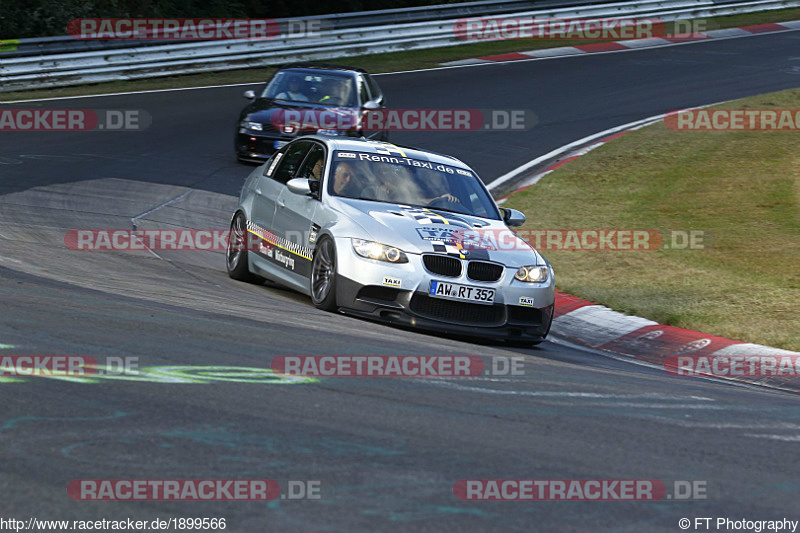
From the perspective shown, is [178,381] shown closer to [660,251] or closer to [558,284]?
[558,284]

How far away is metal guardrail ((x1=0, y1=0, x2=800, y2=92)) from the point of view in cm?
2348

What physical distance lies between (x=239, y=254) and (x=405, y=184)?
1.93 m

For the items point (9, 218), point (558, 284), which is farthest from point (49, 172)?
point (558, 284)

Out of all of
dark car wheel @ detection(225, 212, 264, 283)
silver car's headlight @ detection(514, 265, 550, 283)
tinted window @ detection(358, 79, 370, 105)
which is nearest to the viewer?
silver car's headlight @ detection(514, 265, 550, 283)

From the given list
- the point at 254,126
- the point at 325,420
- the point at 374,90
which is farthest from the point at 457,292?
the point at 374,90

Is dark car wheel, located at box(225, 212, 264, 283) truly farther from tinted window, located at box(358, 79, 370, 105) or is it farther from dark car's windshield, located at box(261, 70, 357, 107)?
tinted window, located at box(358, 79, 370, 105)

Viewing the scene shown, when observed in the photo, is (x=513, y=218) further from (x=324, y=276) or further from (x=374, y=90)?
(x=374, y=90)

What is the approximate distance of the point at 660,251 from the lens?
12820 mm

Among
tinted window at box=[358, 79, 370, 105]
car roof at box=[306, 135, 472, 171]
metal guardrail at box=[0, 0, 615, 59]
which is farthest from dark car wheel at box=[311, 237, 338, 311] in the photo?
metal guardrail at box=[0, 0, 615, 59]

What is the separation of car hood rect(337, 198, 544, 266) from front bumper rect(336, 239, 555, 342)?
0.16 metres

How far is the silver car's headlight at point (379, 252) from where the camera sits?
8758mm

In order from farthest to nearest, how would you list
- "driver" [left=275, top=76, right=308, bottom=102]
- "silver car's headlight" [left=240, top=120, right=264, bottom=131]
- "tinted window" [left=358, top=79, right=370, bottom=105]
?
"tinted window" [left=358, top=79, right=370, bottom=105], "driver" [left=275, top=76, right=308, bottom=102], "silver car's headlight" [left=240, top=120, right=264, bottom=131]

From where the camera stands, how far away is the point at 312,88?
18188 millimetres

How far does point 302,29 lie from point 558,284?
1766 centimetres
